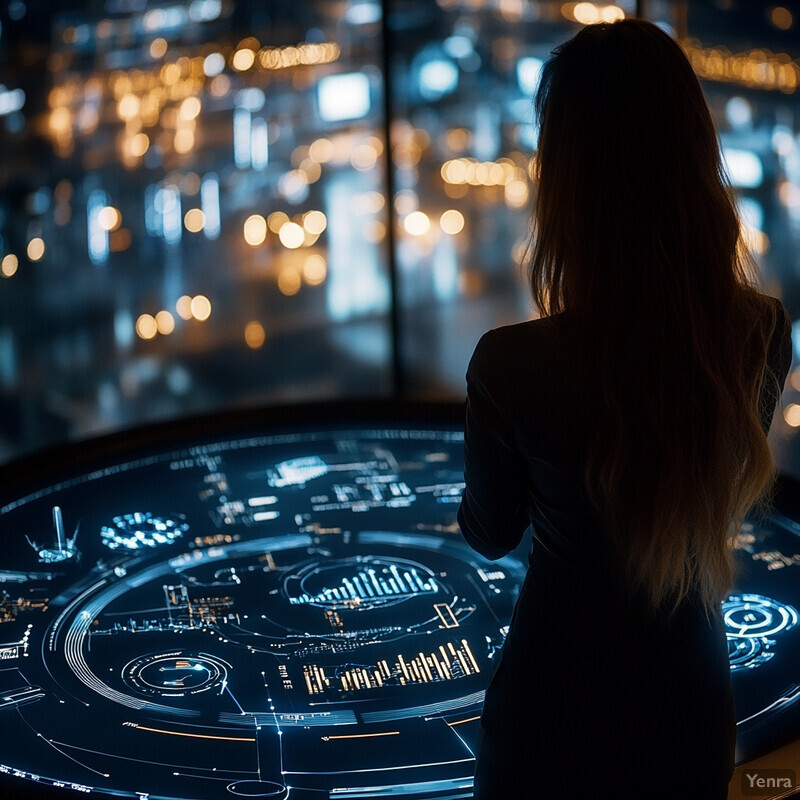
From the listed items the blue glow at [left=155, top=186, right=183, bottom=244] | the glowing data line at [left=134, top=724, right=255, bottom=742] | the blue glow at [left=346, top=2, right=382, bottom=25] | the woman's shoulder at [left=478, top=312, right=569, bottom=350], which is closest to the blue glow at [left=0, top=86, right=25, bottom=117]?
the blue glow at [left=155, top=186, right=183, bottom=244]

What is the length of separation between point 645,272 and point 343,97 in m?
4.62

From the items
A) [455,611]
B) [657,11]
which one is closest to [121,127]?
[657,11]

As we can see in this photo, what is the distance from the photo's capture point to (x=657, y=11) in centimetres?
463

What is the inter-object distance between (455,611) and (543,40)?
166 inches

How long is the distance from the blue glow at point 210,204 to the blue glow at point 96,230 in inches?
22.2

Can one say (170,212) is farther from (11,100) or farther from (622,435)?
(622,435)

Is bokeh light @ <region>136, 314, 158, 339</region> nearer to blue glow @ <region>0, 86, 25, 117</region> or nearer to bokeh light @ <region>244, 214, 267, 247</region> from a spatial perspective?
bokeh light @ <region>244, 214, 267, 247</region>

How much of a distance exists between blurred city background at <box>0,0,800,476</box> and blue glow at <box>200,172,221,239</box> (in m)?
0.01

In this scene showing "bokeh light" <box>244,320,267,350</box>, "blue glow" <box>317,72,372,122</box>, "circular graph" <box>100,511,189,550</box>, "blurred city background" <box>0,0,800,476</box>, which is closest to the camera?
"circular graph" <box>100,511,189,550</box>

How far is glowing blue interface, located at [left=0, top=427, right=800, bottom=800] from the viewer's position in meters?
1.63

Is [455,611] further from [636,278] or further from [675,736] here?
[636,278]

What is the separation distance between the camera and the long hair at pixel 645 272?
127 centimetres

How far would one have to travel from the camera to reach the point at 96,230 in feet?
18.5

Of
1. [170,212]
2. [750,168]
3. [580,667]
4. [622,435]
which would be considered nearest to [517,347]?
[622,435]
